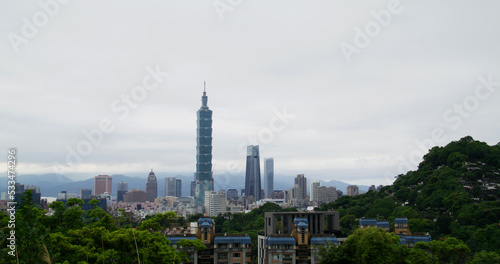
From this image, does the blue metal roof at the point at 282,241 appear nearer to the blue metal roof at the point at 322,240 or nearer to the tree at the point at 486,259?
the blue metal roof at the point at 322,240

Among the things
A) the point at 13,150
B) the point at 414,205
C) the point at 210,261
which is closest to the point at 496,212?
the point at 414,205

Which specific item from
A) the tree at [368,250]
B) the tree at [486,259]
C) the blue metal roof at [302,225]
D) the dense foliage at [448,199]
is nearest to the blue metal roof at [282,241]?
the blue metal roof at [302,225]

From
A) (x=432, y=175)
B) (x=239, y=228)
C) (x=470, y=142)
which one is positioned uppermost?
(x=470, y=142)

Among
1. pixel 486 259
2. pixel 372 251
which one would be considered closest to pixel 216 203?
pixel 486 259

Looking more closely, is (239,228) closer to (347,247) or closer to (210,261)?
(210,261)

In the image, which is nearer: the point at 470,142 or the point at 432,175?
the point at 432,175

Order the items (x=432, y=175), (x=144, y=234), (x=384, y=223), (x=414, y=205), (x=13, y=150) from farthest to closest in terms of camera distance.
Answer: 1. (x=432, y=175)
2. (x=414, y=205)
3. (x=384, y=223)
4. (x=144, y=234)
5. (x=13, y=150)

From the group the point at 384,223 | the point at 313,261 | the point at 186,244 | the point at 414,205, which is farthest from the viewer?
the point at 414,205

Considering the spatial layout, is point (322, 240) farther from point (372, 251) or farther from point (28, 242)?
point (28, 242)

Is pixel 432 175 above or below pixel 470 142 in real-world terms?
below
